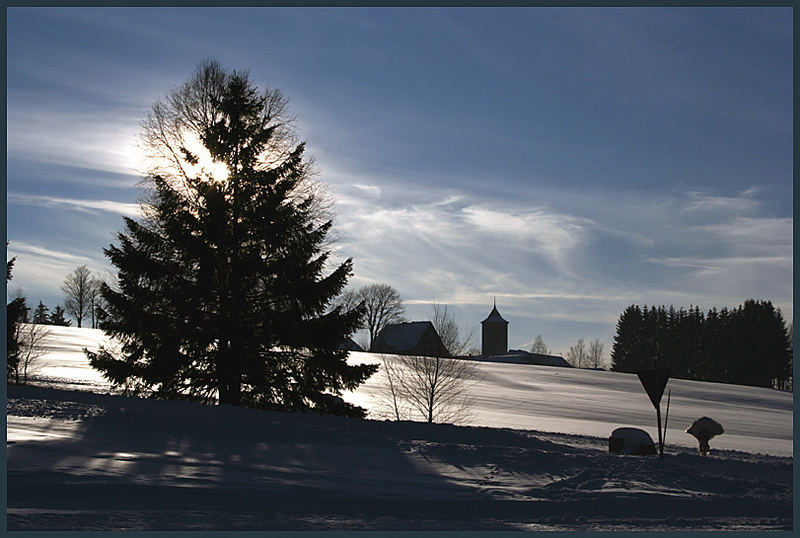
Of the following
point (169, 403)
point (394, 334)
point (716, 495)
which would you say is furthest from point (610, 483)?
point (394, 334)

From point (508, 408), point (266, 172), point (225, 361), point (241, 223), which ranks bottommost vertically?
point (508, 408)

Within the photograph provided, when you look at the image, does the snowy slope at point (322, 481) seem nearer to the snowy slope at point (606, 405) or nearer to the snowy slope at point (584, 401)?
the snowy slope at point (584, 401)

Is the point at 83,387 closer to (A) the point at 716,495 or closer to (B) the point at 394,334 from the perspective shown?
(A) the point at 716,495

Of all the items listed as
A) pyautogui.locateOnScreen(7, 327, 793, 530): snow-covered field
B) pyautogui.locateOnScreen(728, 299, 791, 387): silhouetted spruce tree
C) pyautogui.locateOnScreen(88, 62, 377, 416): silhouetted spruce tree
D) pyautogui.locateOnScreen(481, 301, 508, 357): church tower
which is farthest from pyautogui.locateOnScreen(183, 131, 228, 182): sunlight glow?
pyautogui.locateOnScreen(481, 301, 508, 357): church tower

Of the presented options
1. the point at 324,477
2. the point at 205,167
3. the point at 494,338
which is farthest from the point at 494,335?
the point at 324,477

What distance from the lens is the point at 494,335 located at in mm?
154500

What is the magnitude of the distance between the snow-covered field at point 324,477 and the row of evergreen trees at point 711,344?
83270 mm

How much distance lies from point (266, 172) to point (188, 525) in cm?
1553

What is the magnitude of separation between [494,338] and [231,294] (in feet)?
446

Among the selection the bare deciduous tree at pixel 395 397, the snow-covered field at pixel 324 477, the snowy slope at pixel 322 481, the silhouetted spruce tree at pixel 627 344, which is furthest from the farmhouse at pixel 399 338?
the snowy slope at pixel 322 481

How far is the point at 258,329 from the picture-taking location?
21.1 metres

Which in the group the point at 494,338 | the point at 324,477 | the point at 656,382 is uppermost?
the point at 656,382

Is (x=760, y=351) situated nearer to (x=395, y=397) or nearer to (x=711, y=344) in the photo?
(x=711, y=344)

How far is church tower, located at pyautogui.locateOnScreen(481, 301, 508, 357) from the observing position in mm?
153250
